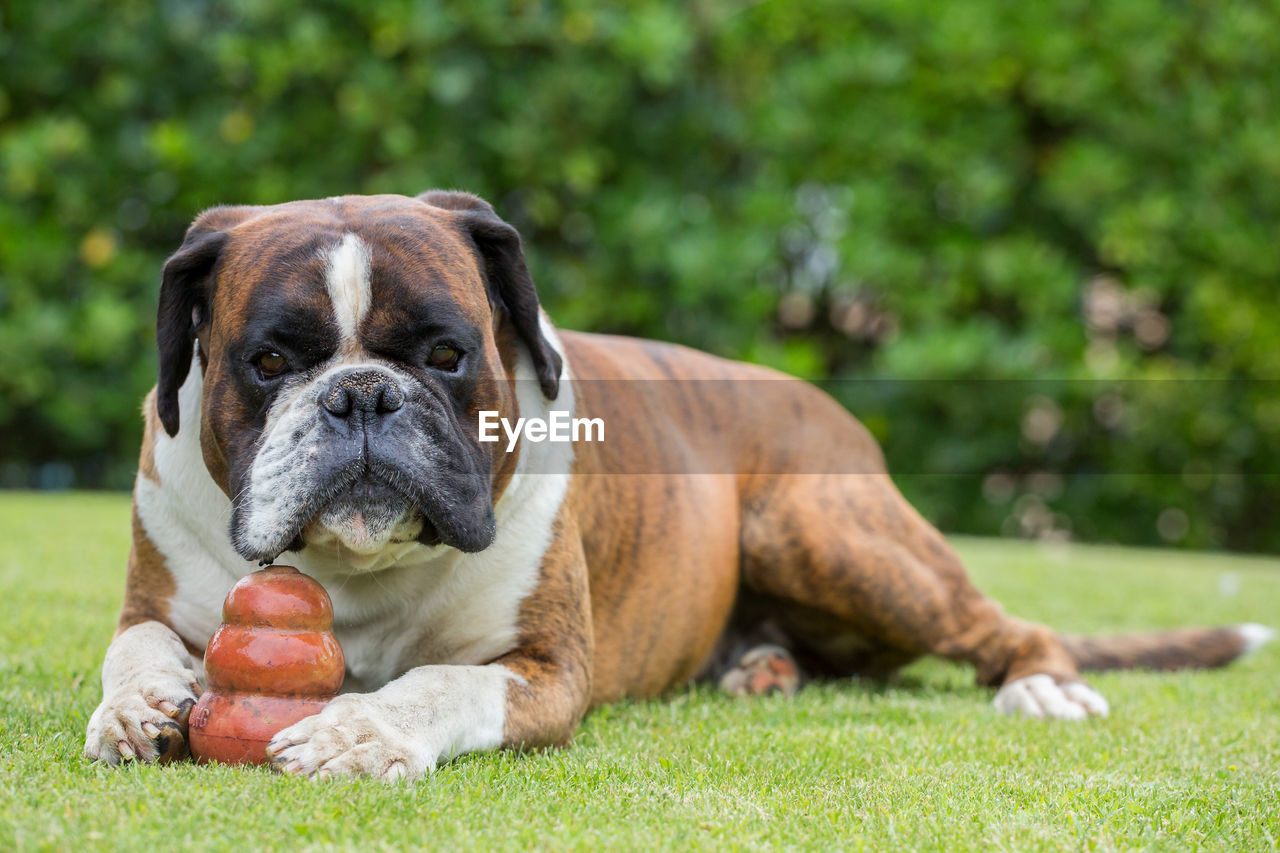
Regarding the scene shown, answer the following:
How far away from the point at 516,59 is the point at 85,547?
4.96 meters

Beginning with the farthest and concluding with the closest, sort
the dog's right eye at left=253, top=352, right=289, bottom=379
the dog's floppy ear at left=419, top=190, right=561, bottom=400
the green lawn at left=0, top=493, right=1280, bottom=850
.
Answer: the dog's floppy ear at left=419, top=190, right=561, bottom=400 → the dog's right eye at left=253, top=352, right=289, bottom=379 → the green lawn at left=0, top=493, right=1280, bottom=850

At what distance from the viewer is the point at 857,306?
10.4 metres

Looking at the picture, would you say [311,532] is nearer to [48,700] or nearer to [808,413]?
[48,700]

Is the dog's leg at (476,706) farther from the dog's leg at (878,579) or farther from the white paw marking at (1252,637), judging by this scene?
the white paw marking at (1252,637)

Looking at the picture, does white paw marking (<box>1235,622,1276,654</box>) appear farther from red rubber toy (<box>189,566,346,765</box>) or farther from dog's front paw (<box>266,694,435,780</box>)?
red rubber toy (<box>189,566,346,765</box>)

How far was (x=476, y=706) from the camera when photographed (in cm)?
254

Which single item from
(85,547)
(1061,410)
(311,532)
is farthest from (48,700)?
(1061,410)

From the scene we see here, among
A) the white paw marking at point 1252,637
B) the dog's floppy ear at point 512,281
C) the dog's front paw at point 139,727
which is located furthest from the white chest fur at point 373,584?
the white paw marking at point 1252,637

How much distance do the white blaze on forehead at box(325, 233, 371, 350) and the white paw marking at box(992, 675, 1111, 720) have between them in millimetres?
2101

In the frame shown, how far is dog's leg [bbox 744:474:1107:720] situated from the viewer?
151 inches

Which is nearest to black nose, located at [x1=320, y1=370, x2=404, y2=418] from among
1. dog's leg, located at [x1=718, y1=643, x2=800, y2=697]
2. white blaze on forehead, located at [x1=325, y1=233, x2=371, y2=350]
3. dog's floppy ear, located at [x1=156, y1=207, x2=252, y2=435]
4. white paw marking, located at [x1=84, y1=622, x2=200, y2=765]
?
white blaze on forehead, located at [x1=325, y1=233, x2=371, y2=350]

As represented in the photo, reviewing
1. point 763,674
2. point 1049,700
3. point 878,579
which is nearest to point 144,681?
point 763,674

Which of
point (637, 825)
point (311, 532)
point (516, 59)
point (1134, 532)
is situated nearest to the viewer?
point (637, 825)

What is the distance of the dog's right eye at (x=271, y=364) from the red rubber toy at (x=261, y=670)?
430 millimetres
